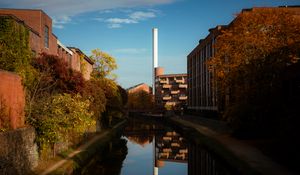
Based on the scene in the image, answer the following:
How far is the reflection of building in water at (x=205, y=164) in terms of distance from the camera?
91.6ft

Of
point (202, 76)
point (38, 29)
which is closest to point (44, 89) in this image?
point (38, 29)

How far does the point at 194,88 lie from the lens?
10544 centimetres

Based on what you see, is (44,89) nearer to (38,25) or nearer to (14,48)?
(14,48)

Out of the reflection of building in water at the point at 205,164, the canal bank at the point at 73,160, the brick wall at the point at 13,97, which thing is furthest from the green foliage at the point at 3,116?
the reflection of building in water at the point at 205,164

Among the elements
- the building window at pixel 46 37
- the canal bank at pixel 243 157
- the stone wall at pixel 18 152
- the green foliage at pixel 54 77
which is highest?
the building window at pixel 46 37

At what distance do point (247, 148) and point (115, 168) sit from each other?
1053 cm

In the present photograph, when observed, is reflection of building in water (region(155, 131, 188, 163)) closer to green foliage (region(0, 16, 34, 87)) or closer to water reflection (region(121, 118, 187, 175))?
water reflection (region(121, 118, 187, 175))

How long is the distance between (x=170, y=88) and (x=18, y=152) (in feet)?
470

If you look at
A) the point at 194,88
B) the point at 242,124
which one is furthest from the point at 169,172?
the point at 194,88

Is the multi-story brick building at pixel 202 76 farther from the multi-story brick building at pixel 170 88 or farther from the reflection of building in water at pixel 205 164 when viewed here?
the multi-story brick building at pixel 170 88

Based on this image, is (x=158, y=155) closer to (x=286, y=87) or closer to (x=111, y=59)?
(x=286, y=87)

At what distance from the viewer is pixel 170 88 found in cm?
16375

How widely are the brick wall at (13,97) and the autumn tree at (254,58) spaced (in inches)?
755

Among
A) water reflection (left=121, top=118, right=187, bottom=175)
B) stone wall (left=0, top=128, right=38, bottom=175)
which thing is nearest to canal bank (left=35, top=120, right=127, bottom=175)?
stone wall (left=0, top=128, right=38, bottom=175)
